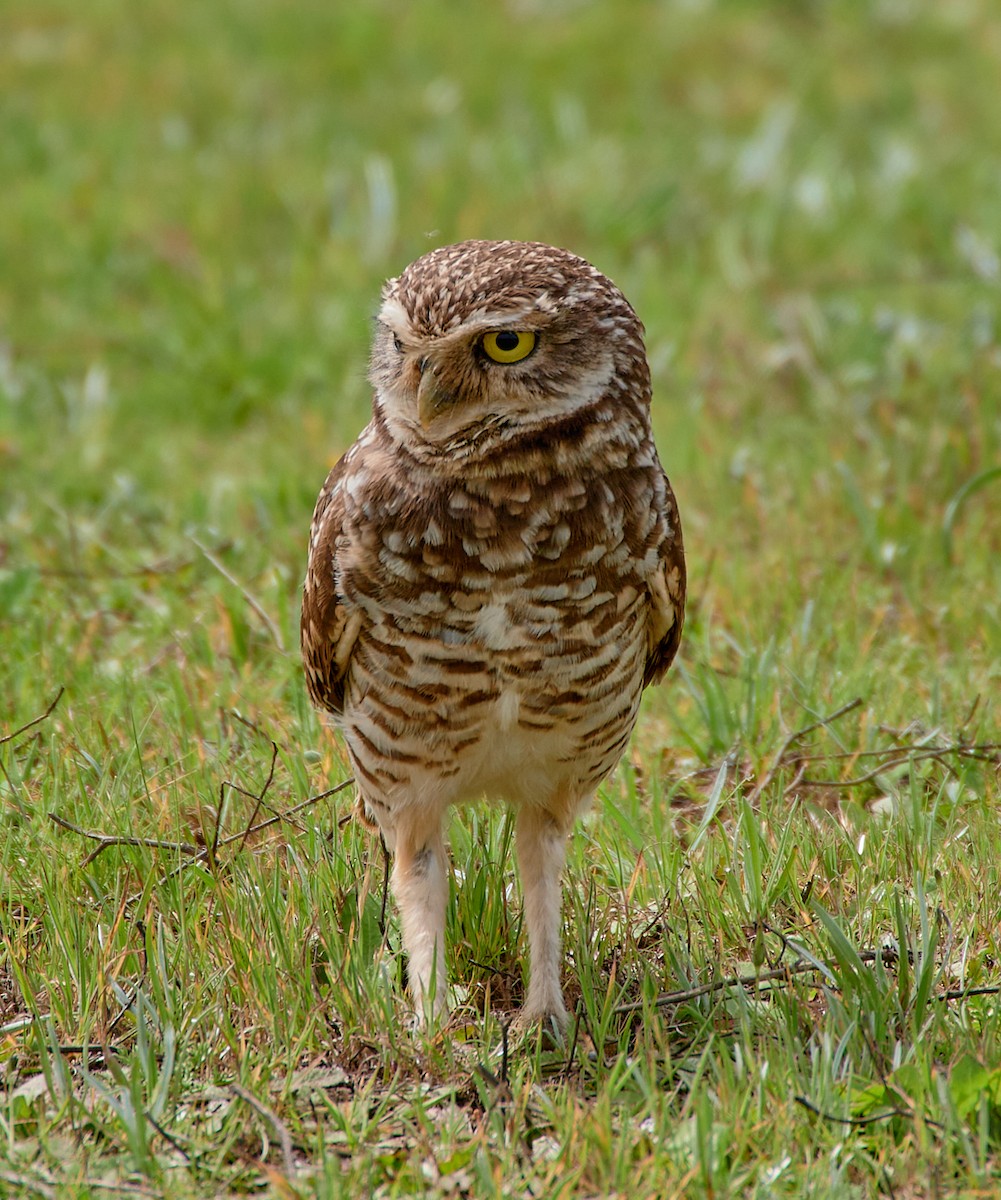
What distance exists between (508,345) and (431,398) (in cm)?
19

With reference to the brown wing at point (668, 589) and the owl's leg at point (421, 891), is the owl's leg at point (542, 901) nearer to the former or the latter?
the owl's leg at point (421, 891)

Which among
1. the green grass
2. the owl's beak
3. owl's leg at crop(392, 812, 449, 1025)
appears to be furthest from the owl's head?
the green grass

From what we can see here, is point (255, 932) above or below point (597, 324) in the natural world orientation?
below

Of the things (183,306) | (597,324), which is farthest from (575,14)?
(597,324)

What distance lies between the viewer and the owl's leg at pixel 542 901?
3537 mm

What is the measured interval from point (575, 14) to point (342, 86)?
1.86 meters

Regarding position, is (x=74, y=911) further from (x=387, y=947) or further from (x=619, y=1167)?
(x=619, y=1167)

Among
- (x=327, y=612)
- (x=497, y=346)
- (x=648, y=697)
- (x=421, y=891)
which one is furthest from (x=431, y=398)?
(x=648, y=697)

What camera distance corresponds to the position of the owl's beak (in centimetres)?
323

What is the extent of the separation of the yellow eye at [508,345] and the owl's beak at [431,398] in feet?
0.38

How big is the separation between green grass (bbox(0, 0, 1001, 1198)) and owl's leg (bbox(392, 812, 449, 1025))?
115 mm

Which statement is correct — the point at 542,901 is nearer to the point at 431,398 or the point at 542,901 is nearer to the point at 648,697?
the point at 431,398

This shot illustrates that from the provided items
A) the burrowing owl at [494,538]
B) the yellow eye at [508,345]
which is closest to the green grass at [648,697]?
the burrowing owl at [494,538]

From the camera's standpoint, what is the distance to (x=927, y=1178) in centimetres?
288
